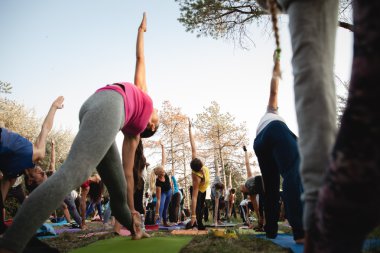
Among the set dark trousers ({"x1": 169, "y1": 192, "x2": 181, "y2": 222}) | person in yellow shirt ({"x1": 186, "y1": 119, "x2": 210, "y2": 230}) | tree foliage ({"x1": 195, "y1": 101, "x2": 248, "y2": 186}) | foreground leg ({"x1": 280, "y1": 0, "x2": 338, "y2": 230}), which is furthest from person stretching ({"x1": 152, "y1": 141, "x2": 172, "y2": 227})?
tree foliage ({"x1": 195, "y1": 101, "x2": 248, "y2": 186})

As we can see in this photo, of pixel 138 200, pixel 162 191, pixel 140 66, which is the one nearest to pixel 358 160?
pixel 140 66

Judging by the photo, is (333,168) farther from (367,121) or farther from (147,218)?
(147,218)

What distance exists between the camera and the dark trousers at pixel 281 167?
2.80 m

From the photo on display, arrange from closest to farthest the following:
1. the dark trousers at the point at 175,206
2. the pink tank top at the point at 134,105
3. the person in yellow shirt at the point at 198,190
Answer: the pink tank top at the point at 134,105, the person in yellow shirt at the point at 198,190, the dark trousers at the point at 175,206

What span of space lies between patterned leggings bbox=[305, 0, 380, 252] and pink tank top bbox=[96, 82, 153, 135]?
5.48 feet

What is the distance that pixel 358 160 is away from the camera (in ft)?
2.08

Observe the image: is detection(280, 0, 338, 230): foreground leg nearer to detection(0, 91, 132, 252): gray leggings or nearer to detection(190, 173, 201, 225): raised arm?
detection(0, 91, 132, 252): gray leggings

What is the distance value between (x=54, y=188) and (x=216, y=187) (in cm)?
846

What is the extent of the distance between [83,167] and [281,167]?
2.18 metres

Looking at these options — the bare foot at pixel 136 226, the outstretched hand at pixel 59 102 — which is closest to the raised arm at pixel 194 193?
the bare foot at pixel 136 226

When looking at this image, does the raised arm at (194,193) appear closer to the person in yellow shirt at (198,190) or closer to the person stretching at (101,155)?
the person in yellow shirt at (198,190)

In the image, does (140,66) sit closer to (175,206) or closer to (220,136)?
(175,206)

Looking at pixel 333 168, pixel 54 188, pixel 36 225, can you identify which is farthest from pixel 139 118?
pixel 333 168

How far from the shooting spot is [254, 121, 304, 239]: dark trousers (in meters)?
2.80
